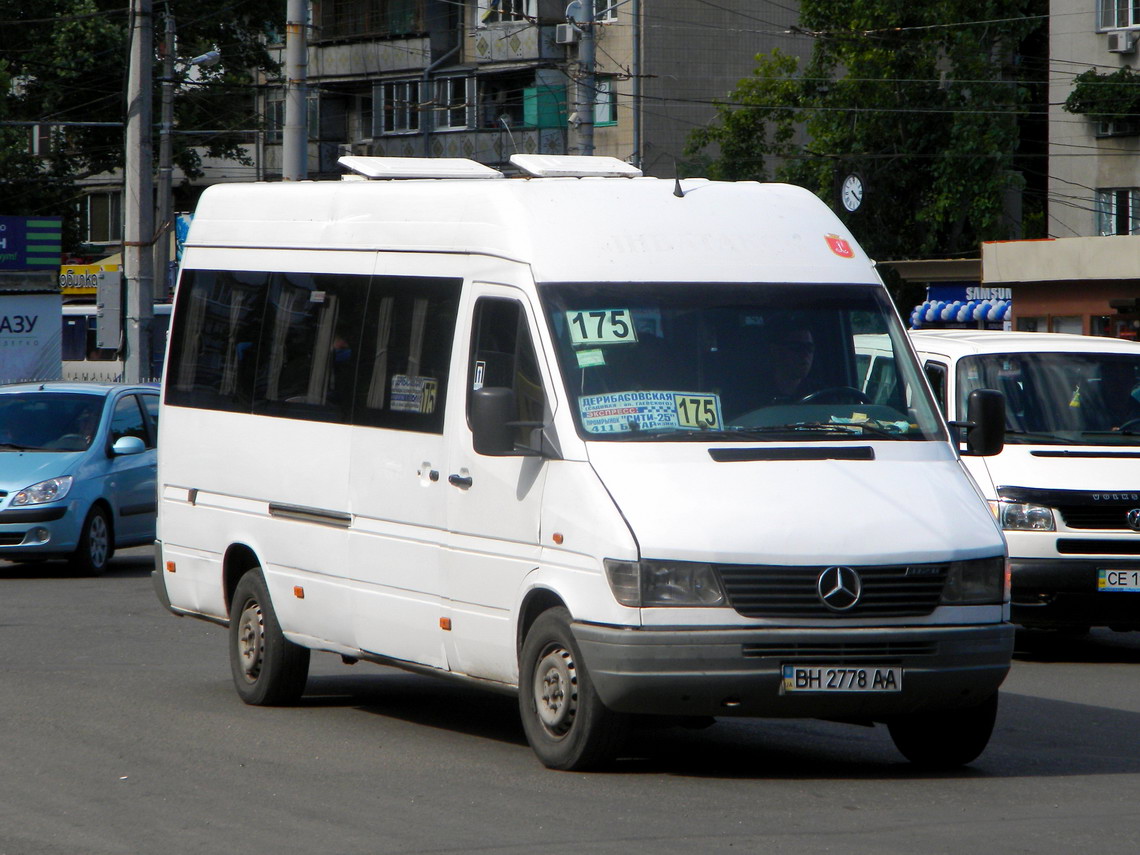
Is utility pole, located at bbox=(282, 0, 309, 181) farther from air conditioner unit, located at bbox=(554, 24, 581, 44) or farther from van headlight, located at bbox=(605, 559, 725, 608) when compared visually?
air conditioner unit, located at bbox=(554, 24, 581, 44)

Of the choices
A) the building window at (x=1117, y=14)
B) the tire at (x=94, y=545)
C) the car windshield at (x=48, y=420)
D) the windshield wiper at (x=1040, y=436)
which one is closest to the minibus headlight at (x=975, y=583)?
the windshield wiper at (x=1040, y=436)

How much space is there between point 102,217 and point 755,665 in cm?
6807

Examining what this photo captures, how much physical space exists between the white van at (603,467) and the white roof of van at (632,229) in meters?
0.01

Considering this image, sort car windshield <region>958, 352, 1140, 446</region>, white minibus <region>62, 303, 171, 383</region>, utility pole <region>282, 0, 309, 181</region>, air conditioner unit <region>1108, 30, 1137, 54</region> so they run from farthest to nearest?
white minibus <region>62, 303, 171, 383</region>, air conditioner unit <region>1108, 30, 1137, 54</region>, utility pole <region>282, 0, 309, 181</region>, car windshield <region>958, 352, 1140, 446</region>

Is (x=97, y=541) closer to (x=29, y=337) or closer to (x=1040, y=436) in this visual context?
(x=1040, y=436)

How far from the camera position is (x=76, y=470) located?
17.5 m

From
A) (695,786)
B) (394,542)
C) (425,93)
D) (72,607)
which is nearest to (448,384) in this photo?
(394,542)

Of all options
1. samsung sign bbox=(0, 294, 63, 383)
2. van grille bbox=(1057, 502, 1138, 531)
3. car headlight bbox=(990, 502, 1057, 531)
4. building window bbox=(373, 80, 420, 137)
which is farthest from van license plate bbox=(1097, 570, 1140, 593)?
building window bbox=(373, 80, 420, 137)

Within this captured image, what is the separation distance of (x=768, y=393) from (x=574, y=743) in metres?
1.64

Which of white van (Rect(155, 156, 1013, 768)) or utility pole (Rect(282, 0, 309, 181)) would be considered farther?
utility pole (Rect(282, 0, 309, 181))

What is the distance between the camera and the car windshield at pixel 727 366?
8.20 meters

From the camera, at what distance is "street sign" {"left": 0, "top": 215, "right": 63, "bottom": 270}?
38812 mm

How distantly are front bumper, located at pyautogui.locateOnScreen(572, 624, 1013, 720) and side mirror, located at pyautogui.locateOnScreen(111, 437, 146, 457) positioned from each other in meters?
10.4

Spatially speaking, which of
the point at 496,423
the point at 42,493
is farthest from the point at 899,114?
the point at 496,423
